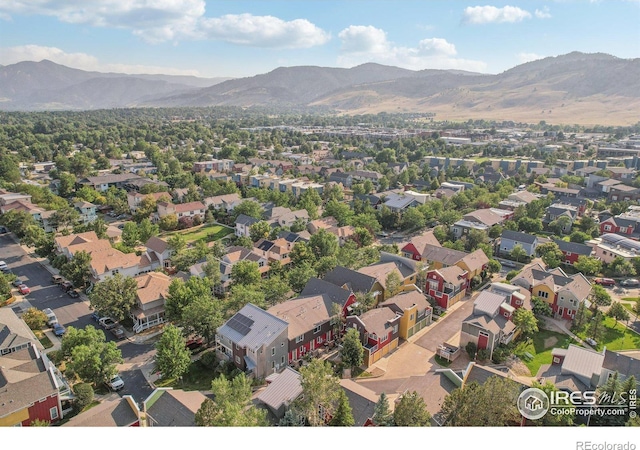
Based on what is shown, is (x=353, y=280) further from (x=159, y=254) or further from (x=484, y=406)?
(x=159, y=254)

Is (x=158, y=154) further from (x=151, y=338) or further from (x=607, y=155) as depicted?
(x=607, y=155)

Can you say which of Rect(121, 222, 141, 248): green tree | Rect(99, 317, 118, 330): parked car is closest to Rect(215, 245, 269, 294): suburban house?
Rect(99, 317, 118, 330): parked car

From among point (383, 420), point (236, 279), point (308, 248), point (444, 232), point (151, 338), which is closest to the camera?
point (383, 420)

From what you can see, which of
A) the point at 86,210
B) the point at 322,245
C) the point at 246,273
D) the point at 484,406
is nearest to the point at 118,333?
the point at 246,273

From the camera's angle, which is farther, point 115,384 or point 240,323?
point 240,323

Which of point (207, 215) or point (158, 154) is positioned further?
point (158, 154)

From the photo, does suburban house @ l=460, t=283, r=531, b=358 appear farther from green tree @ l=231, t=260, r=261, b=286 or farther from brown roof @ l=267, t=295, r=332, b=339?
green tree @ l=231, t=260, r=261, b=286

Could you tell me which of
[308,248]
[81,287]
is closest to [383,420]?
[308,248]
